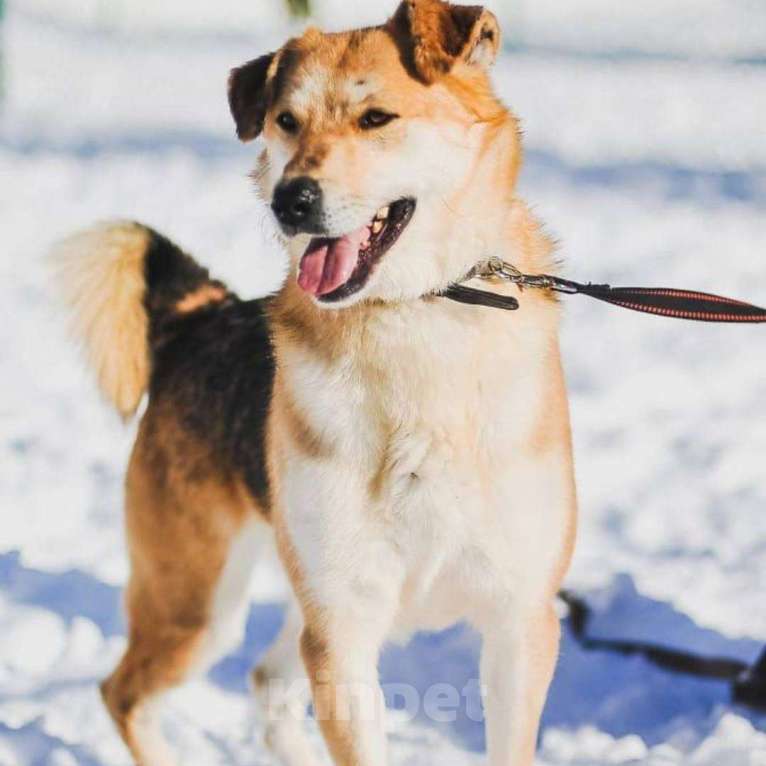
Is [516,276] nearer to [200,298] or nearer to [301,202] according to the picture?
[301,202]

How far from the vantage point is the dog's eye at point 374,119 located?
2613mm

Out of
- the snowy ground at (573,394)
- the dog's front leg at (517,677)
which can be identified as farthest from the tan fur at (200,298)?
the dog's front leg at (517,677)

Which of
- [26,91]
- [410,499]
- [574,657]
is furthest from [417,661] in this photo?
[26,91]

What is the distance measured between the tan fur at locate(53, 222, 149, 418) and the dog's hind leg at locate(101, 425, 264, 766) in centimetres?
22

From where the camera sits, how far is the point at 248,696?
4035mm

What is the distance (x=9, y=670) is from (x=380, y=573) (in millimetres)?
1924

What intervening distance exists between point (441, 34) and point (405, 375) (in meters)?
0.75

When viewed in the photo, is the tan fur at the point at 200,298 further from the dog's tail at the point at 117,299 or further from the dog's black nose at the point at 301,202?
the dog's black nose at the point at 301,202

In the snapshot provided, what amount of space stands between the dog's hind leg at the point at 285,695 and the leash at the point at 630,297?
130 centimetres

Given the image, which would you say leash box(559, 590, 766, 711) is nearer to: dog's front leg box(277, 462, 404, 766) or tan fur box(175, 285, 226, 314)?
dog's front leg box(277, 462, 404, 766)

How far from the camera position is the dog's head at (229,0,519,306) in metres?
2.54

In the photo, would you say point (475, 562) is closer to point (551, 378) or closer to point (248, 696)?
point (551, 378)

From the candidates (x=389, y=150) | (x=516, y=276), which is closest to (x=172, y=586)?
(x=516, y=276)
